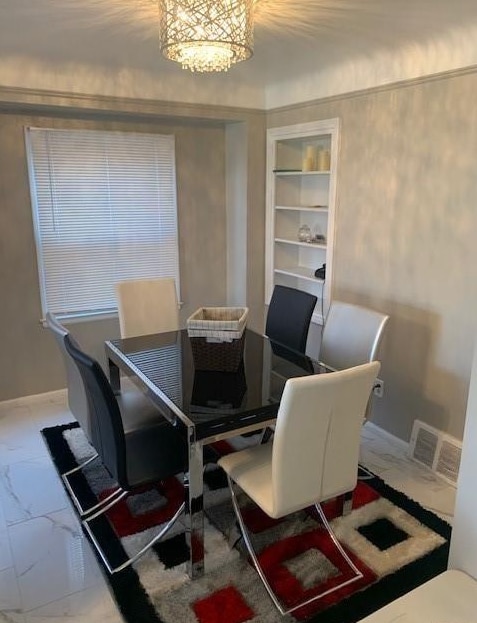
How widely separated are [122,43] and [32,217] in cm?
147

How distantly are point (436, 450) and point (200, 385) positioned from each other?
157cm

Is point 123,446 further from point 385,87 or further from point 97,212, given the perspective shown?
point 385,87

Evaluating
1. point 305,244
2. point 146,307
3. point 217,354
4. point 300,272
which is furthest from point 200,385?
point 300,272

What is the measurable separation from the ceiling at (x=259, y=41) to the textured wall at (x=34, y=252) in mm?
444

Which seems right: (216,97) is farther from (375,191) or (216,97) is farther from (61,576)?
(61,576)

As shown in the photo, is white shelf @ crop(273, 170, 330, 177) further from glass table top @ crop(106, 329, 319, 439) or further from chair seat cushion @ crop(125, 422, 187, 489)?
chair seat cushion @ crop(125, 422, 187, 489)

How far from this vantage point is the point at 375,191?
3.22 metres

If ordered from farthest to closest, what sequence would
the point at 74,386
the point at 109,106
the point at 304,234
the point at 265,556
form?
1. the point at 304,234
2. the point at 109,106
3. the point at 74,386
4. the point at 265,556

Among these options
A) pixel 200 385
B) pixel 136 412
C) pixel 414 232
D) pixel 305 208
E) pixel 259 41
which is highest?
pixel 259 41

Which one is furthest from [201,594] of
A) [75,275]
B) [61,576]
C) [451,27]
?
[451,27]

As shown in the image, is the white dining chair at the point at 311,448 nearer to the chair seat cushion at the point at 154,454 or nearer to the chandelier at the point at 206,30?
the chair seat cushion at the point at 154,454

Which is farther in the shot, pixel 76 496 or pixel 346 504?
pixel 76 496

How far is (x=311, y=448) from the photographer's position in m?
1.90

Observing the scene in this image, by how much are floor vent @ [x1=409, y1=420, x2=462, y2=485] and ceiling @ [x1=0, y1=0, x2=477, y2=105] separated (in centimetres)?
207
